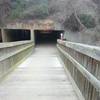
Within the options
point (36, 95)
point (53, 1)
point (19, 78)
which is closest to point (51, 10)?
point (53, 1)

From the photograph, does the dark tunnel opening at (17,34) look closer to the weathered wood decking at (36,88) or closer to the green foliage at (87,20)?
the green foliage at (87,20)

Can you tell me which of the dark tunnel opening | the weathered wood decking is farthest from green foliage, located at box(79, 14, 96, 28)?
the weathered wood decking

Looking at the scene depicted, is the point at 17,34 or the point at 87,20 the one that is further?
the point at 17,34

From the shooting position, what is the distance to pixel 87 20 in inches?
715

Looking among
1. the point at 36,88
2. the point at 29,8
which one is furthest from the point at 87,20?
the point at 36,88

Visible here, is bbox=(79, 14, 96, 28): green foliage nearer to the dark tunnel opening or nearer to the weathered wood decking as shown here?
the dark tunnel opening

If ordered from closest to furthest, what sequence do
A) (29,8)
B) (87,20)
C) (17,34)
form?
(87,20) < (29,8) < (17,34)

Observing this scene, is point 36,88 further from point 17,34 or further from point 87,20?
point 17,34

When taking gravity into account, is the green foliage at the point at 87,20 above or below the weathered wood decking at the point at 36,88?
above

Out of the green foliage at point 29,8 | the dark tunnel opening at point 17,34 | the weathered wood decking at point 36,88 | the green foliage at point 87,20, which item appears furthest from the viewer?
the dark tunnel opening at point 17,34

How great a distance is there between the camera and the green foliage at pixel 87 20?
59.4ft

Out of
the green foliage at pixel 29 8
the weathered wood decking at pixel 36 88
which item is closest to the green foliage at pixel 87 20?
the green foliage at pixel 29 8

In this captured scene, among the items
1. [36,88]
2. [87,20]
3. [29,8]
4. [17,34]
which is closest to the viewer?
[36,88]

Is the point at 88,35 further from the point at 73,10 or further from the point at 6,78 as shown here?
the point at 6,78
